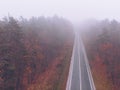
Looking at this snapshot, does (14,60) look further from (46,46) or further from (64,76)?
(46,46)

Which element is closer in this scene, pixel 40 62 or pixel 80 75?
pixel 80 75

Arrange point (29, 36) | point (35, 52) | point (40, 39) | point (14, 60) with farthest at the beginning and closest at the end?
point (40, 39) → point (29, 36) → point (35, 52) → point (14, 60)

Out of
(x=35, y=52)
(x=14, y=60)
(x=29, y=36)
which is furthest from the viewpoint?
(x=29, y=36)

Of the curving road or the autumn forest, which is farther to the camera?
the autumn forest

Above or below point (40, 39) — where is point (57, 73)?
below

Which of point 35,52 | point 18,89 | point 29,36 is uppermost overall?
point 29,36

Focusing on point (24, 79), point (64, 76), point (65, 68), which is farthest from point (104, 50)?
point (24, 79)

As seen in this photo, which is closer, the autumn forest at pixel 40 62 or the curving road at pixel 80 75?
the curving road at pixel 80 75

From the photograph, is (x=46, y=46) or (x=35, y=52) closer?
(x=35, y=52)

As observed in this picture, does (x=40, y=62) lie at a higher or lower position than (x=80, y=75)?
higher
